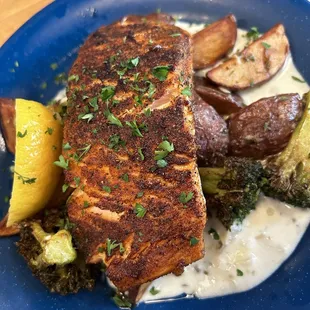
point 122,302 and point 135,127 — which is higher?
point 135,127

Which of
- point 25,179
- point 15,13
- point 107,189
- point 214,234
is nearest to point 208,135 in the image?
point 214,234

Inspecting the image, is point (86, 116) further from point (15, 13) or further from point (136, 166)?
point (15, 13)

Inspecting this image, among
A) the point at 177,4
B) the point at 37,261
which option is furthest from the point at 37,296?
the point at 177,4

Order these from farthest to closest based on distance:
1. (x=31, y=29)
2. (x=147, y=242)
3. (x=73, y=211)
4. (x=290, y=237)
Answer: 1. (x=31, y=29)
2. (x=290, y=237)
3. (x=73, y=211)
4. (x=147, y=242)

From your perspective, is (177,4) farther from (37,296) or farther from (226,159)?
(37,296)

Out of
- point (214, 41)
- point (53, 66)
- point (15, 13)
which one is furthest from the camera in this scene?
point (15, 13)

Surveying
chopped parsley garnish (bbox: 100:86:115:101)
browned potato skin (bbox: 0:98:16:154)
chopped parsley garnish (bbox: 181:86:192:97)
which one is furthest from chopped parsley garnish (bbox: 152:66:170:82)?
browned potato skin (bbox: 0:98:16:154)
